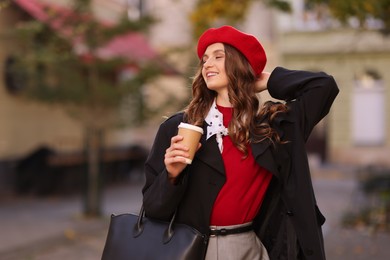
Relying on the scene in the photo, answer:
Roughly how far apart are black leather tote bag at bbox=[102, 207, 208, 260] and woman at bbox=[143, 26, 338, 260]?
72 millimetres

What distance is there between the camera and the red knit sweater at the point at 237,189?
283 cm

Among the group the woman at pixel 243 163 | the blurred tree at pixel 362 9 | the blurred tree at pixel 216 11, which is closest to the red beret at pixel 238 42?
the woman at pixel 243 163

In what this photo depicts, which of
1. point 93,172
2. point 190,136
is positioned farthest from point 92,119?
point 190,136

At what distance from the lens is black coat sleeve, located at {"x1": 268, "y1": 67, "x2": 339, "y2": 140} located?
2988 mm

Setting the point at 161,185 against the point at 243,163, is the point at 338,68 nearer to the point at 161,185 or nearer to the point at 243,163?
the point at 243,163

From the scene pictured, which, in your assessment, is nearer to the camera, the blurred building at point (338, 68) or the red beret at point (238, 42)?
the red beret at point (238, 42)

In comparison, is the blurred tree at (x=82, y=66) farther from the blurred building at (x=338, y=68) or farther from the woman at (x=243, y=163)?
the blurred building at (x=338, y=68)

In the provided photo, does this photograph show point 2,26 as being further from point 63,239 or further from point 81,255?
point 81,255

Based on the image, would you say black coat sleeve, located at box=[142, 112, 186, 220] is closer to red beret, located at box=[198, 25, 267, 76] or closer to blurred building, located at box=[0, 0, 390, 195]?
red beret, located at box=[198, 25, 267, 76]

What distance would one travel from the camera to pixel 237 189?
9.29 ft

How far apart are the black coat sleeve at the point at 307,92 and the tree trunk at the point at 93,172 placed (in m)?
8.29

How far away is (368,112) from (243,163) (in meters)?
21.4

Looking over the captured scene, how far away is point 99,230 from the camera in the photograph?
10.2 metres

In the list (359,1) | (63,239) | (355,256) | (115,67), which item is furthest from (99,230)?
(359,1)
